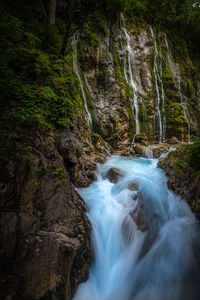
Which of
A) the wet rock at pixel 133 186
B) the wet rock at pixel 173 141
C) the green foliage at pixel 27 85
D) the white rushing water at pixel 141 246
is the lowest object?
the white rushing water at pixel 141 246

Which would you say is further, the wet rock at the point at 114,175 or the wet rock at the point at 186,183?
the wet rock at the point at 114,175

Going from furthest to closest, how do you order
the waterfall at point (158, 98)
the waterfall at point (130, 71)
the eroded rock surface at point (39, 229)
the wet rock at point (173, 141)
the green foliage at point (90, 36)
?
the waterfall at point (158, 98)
the wet rock at point (173, 141)
the waterfall at point (130, 71)
the green foliage at point (90, 36)
the eroded rock surface at point (39, 229)

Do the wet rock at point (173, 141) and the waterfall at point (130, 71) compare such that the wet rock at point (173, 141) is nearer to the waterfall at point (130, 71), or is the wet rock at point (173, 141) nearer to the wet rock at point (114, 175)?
the waterfall at point (130, 71)

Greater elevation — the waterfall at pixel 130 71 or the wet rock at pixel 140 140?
the waterfall at pixel 130 71

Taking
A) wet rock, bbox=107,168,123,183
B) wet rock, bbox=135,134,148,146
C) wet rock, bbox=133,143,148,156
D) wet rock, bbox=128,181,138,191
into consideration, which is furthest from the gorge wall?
wet rock, bbox=135,134,148,146

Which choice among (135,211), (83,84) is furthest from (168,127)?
(135,211)

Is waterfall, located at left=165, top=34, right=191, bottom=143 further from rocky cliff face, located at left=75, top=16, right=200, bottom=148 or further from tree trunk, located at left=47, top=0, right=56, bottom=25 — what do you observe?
tree trunk, located at left=47, top=0, right=56, bottom=25

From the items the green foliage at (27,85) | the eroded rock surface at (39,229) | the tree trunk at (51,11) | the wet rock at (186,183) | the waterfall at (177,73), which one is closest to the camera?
the eroded rock surface at (39,229)

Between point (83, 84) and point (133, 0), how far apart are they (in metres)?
13.1

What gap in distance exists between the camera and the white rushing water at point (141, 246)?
2926mm

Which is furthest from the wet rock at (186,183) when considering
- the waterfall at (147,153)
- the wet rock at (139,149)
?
the wet rock at (139,149)

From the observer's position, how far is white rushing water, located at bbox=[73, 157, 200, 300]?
2926 mm

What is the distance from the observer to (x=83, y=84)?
973 centimetres

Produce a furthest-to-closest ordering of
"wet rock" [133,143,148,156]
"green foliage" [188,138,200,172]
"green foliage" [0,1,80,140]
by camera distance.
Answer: "wet rock" [133,143,148,156] → "green foliage" [188,138,200,172] → "green foliage" [0,1,80,140]
